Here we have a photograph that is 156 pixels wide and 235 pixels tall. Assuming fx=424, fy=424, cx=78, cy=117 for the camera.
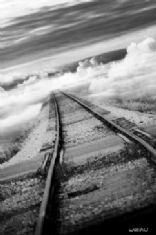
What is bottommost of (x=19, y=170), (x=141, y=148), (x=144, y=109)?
(x=144, y=109)

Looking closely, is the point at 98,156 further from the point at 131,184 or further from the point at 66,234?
the point at 66,234

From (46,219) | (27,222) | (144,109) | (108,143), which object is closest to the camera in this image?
(46,219)

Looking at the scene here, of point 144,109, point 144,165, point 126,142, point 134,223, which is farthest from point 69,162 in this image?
point 144,109

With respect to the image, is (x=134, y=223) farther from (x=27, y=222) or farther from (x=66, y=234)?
(x=27, y=222)

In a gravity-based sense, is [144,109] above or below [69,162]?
below

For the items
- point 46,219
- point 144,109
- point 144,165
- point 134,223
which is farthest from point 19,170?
point 144,109

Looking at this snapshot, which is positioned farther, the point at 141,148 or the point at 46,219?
the point at 141,148

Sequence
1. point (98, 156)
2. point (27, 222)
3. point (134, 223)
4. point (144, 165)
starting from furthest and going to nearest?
point (98, 156), point (144, 165), point (27, 222), point (134, 223)
